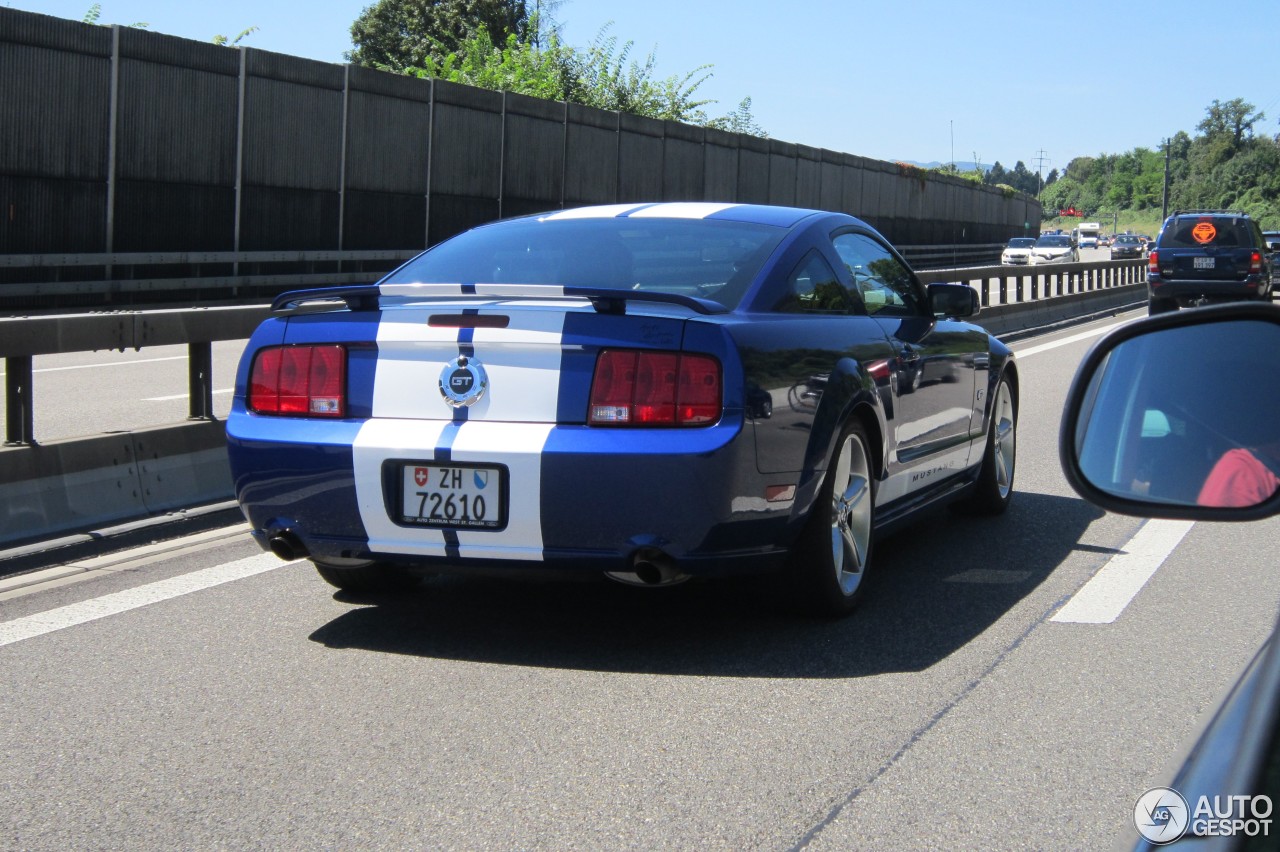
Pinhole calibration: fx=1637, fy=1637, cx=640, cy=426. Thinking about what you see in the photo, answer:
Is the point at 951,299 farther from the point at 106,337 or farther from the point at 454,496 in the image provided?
the point at 106,337

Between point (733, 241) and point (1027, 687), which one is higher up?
point (733, 241)

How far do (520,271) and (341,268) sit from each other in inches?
899

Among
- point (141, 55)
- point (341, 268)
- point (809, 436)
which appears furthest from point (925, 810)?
point (341, 268)

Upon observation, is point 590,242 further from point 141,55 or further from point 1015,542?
point 141,55

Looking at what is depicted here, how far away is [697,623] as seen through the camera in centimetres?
568

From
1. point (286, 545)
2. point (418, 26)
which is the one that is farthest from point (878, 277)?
point (418, 26)

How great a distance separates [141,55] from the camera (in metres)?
23.1

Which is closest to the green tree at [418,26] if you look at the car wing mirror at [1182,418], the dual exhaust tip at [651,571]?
the dual exhaust tip at [651,571]

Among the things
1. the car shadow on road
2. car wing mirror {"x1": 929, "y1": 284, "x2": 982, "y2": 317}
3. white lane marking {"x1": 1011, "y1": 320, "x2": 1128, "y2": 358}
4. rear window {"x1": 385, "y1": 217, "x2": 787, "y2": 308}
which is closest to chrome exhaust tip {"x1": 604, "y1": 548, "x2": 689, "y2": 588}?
the car shadow on road

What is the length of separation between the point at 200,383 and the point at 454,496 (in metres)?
3.39

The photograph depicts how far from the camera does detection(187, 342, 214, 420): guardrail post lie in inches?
311

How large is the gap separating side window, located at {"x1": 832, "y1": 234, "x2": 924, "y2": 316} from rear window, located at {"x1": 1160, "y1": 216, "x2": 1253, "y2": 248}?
73.8 feet

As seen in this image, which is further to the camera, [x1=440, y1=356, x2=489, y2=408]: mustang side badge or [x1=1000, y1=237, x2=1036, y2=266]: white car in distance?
[x1=1000, y1=237, x2=1036, y2=266]: white car in distance

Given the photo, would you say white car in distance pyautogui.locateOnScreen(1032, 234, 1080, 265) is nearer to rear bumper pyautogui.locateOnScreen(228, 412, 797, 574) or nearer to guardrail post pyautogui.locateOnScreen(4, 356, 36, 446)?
guardrail post pyautogui.locateOnScreen(4, 356, 36, 446)
